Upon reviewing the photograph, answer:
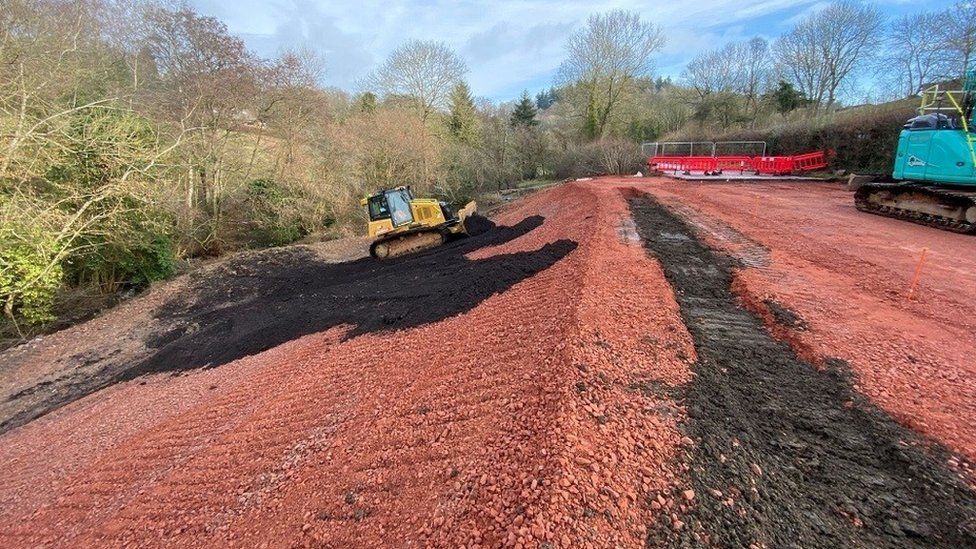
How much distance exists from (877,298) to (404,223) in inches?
450

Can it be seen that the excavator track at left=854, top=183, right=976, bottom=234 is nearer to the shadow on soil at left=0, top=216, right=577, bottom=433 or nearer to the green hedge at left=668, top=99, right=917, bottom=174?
the green hedge at left=668, top=99, right=917, bottom=174

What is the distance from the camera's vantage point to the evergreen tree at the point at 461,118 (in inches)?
1294

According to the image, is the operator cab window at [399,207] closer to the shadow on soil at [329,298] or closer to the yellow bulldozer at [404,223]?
the yellow bulldozer at [404,223]

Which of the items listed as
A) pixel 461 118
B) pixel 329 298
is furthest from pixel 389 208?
pixel 461 118

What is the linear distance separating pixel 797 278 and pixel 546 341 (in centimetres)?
450

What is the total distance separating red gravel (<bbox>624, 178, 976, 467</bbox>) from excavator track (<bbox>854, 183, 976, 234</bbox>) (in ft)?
1.14

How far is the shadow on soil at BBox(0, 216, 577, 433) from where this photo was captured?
737 cm

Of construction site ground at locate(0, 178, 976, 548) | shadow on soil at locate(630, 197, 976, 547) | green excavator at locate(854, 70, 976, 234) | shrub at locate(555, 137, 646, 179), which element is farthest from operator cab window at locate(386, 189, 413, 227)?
shrub at locate(555, 137, 646, 179)

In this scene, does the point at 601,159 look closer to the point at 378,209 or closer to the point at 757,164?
the point at 757,164

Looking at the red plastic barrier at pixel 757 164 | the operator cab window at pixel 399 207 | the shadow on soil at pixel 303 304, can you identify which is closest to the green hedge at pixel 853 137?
the red plastic barrier at pixel 757 164

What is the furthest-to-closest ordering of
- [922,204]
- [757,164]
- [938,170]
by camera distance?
[757,164] < [922,204] < [938,170]

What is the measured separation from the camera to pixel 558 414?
327cm

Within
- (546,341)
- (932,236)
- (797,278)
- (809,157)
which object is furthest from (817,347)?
(809,157)

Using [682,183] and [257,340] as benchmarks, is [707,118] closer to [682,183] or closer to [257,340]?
[682,183]
